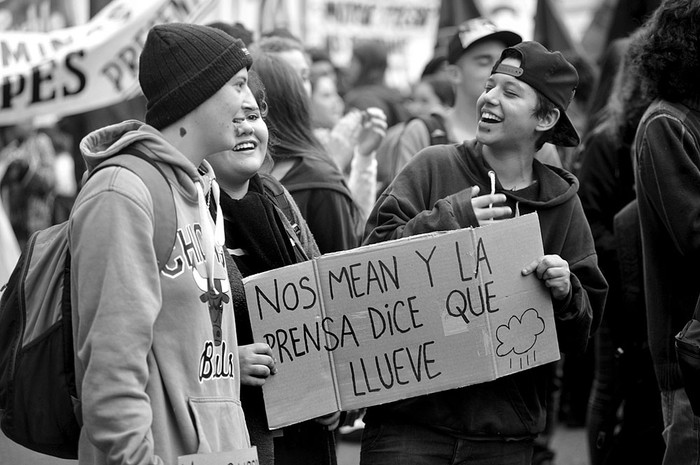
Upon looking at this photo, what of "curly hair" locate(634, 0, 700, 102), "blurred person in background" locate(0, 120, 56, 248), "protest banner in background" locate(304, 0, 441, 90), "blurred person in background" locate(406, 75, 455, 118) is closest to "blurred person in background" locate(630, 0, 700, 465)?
"curly hair" locate(634, 0, 700, 102)

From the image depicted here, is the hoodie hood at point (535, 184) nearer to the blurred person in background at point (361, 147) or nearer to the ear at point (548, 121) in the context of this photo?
the ear at point (548, 121)

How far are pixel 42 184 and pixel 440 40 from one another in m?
4.98

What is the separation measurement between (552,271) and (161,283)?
1349 millimetres

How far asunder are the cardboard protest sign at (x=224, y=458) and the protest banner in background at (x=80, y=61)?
3.79 meters

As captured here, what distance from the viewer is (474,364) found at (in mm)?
3680

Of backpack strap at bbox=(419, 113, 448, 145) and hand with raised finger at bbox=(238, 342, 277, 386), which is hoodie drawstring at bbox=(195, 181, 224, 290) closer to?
hand with raised finger at bbox=(238, 342, 277, 386)

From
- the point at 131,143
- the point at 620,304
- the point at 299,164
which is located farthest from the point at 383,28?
the point at 131,143

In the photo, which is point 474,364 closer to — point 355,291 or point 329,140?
point 355,291

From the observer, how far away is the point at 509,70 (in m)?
3.96

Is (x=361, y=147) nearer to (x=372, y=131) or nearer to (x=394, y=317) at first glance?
(x=372, y=131)

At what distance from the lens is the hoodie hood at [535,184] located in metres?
3.90

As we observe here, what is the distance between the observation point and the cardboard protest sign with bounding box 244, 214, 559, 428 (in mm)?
3576

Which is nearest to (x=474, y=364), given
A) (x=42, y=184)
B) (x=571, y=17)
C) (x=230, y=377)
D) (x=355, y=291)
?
(x=355, y=291)

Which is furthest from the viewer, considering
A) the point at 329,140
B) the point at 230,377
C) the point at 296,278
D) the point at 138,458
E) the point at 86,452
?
the point at 329,140
